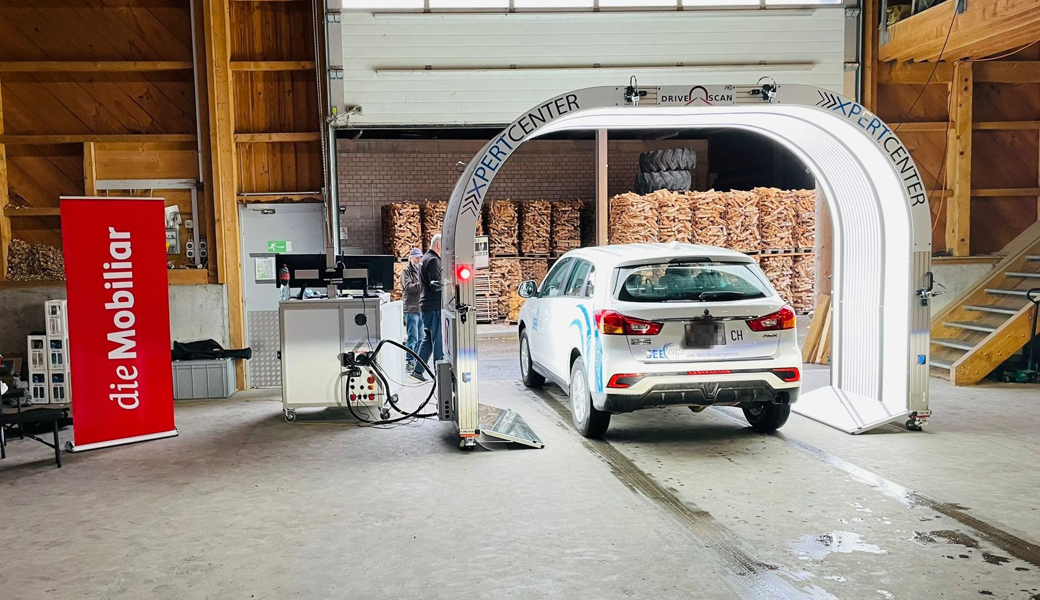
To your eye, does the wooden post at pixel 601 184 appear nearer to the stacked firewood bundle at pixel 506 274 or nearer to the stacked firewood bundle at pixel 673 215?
the stacked firewood bundle at pixel 673 215

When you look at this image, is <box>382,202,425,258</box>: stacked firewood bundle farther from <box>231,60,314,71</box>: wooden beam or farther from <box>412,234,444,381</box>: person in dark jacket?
<box>231,60,314,71</box>: wooden beam

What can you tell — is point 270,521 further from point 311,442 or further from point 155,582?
point 311,442

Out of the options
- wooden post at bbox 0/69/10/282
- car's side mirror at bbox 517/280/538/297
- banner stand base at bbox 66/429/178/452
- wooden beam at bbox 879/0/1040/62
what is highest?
wooden beam at bbox 879/0/1040/62

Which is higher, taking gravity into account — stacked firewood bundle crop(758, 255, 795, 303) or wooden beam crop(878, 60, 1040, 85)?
wooden beam crop(878, 60, 1040, 85)

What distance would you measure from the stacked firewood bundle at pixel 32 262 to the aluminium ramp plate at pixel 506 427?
629 centimetres

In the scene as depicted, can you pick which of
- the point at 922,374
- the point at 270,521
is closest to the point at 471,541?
the point at 270,521

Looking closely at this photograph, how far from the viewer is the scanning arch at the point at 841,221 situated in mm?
7016

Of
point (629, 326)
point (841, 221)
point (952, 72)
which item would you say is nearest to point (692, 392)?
point (629, 326)

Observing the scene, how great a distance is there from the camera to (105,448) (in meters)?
7.58

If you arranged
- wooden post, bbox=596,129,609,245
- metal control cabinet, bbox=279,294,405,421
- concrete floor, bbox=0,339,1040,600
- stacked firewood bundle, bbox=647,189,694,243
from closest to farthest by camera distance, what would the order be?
concrete floor, bbox=0,339,1040,600 < metal control cabinet, bbox=279,294,405,421 < wooden post, bbox=596,129,609,245 < stacked firewood bundle, bbox=647,189,694,243

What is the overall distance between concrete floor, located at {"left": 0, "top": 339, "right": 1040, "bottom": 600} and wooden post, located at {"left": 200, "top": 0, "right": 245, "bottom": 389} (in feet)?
8.75

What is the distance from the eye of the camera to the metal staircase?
9.88m

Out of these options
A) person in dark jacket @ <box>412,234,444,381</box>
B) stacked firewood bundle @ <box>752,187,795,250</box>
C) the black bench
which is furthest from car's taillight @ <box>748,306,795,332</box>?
stacked firewood bundle @ <box>752,187,795,250</box>

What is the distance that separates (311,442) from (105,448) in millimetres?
1896
